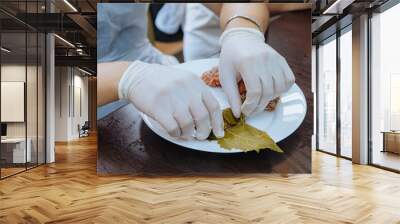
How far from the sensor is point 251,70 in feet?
19.7

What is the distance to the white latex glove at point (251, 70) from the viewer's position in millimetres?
6023

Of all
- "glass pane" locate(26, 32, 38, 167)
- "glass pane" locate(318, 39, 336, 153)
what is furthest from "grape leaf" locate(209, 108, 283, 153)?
"glass pane" locate(318, 39, 336, 153)

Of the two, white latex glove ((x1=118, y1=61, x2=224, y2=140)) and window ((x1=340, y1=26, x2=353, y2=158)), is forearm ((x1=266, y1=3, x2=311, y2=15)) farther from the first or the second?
window ((x1=340, y1=26, x2=353, y2=158))

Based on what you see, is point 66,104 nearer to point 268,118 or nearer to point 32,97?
point 32,97

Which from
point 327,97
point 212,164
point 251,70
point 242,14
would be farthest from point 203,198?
point 327,97

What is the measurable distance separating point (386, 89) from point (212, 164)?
11.6ft

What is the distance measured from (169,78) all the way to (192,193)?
1886 millimetres

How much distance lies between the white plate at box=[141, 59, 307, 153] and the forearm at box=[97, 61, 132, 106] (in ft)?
2.07

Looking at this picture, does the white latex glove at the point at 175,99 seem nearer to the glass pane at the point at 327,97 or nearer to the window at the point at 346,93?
the window at the point at 346,93

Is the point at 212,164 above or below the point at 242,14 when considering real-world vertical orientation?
below

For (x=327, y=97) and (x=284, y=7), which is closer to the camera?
(x=284, y=7)

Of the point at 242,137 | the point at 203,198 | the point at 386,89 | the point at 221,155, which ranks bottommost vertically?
the point at 203,198

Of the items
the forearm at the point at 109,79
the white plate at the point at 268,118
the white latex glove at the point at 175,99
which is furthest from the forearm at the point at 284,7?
the forearm at the point at 109,79

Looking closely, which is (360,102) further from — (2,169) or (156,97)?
(2,169)
